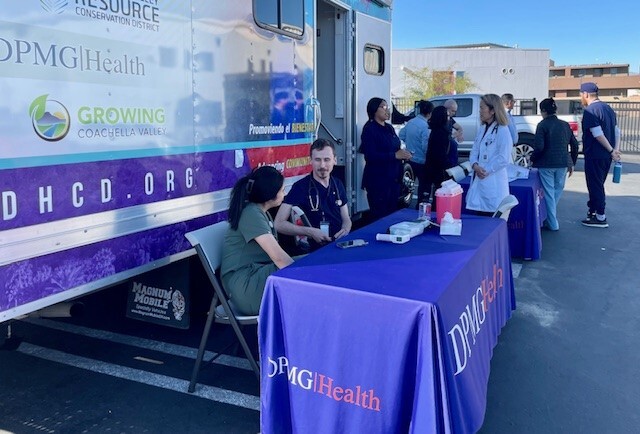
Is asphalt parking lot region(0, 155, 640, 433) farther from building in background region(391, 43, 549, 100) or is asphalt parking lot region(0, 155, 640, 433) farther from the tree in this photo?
building in background region(391, 43, 549, 100)

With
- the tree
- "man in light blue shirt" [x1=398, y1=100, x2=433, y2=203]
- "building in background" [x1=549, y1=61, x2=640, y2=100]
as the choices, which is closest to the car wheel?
"man in light blue shirt" [x1=398, y1=100, x2=433, y2=203]

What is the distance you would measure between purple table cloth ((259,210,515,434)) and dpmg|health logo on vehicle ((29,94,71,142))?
3.64 ft

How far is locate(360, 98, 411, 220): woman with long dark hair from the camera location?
561 centimetres

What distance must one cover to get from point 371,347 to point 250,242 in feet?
3.60

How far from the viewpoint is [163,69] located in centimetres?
295

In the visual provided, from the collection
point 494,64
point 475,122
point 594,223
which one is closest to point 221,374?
point 594,223

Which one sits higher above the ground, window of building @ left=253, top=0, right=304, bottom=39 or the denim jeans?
window of building @ left=253, top=0, right=304, bottom=39

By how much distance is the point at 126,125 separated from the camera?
275 cm

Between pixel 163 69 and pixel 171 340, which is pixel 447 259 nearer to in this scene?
pixel 163 69

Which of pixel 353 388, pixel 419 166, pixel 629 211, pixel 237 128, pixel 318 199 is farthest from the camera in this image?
pixel 629 211

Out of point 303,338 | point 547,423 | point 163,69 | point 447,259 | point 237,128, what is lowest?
point 547,423

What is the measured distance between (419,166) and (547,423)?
4.60 m

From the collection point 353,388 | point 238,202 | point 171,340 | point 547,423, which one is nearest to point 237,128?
point 238,202

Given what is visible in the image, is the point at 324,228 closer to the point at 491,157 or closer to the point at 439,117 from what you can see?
the point at 491,157
